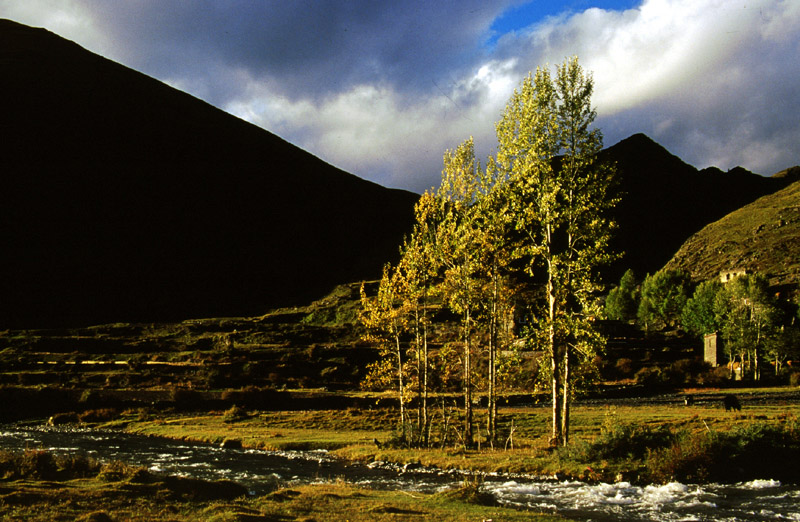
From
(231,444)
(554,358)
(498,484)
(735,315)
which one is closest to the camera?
(498,484)

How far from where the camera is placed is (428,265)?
38.4m

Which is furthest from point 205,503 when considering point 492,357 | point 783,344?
point 783,344

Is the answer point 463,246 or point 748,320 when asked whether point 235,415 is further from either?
point 748,320

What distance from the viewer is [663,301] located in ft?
494

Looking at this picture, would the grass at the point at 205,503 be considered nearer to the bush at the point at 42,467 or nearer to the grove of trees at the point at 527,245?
the bush at the point at 42,467

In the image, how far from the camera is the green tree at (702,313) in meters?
119

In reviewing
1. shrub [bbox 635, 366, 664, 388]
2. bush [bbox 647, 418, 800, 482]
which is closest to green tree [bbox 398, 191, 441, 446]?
bush [bbox 647, 418, 800, 482]

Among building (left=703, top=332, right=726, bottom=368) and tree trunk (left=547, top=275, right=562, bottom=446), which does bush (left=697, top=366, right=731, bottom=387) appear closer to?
building (left=703, top=332, right=726, bottom=368)

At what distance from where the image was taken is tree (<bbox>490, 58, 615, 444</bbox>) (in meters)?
29.3

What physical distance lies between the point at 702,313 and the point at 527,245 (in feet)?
354

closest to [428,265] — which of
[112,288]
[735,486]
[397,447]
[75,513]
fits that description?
[397,447]

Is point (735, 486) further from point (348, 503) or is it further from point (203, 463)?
point (203, 463)

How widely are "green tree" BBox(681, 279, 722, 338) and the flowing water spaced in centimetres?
10527

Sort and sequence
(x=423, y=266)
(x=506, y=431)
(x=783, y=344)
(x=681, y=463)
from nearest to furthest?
(x=681, y=463)
(x=423, y=266)
(x=506, y=431)
(x=783, y=344)
